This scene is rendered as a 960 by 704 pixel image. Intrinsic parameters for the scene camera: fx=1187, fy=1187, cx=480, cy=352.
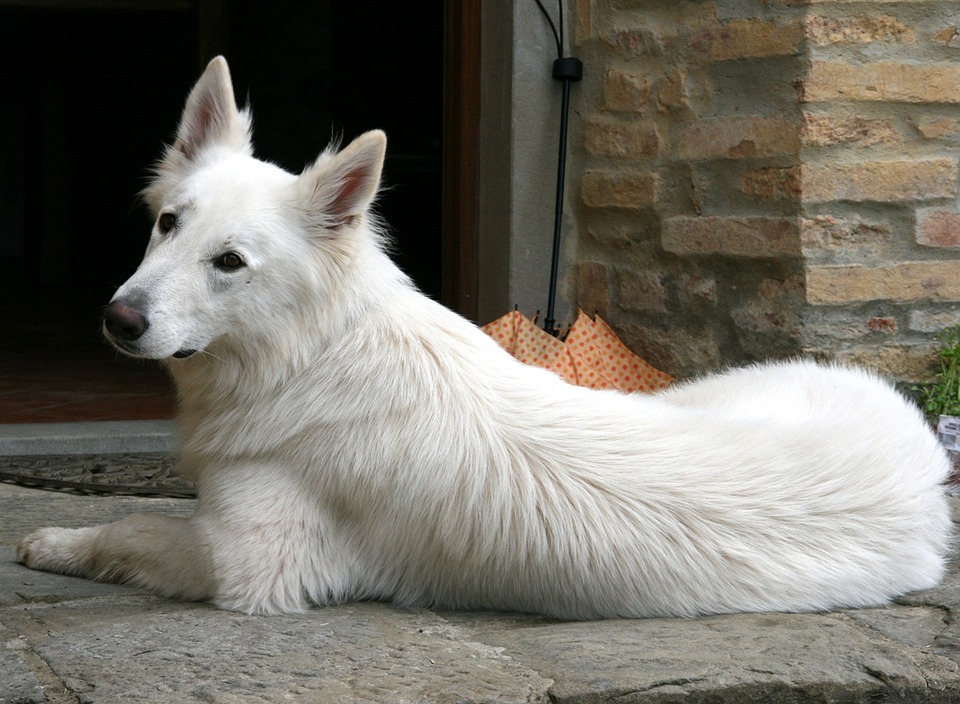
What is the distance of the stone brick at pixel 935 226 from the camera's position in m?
4.32

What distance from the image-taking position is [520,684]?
85.8 inches

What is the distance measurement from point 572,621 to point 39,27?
10839 mm

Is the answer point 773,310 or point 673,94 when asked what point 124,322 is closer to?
point 773,310

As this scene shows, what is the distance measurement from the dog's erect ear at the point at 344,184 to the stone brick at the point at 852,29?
2156 mm

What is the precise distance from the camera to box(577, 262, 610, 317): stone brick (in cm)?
512

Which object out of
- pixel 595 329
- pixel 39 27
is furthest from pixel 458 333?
pixel 39 27

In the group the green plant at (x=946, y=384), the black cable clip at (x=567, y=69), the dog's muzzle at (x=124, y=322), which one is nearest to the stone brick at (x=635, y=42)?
the black cable clip at (x=567, y=69)

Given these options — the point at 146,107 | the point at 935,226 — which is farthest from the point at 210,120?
the point at 146,107

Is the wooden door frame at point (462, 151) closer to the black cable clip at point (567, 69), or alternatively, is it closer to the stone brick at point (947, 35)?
the black cable clip at point (567, 69)

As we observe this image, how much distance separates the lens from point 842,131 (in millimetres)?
4242

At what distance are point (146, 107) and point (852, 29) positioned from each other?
1169 cm

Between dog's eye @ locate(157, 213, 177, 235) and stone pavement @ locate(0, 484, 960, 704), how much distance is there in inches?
33.3

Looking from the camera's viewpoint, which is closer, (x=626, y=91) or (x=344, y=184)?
(x=344, y=184)

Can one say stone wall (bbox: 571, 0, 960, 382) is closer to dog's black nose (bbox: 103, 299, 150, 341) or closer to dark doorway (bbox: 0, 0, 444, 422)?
dog's black nose (bbox: 103, 299, 150, 341)
